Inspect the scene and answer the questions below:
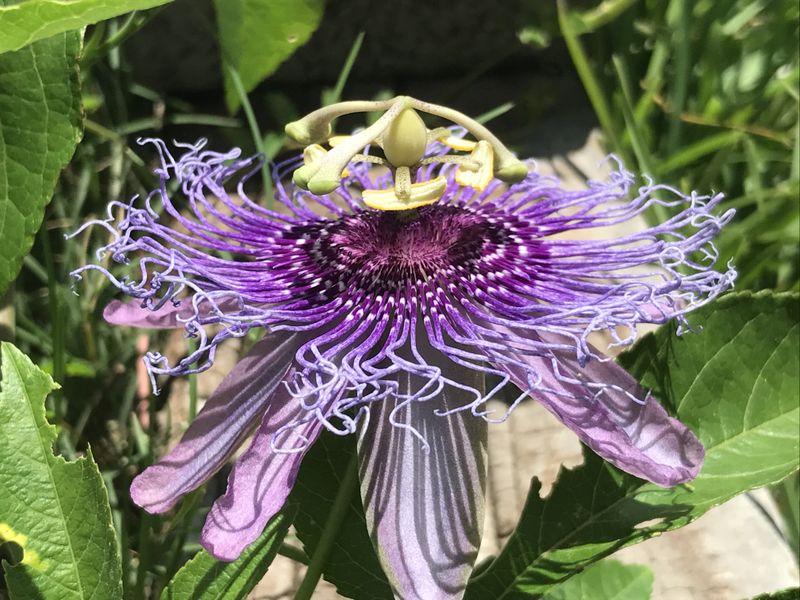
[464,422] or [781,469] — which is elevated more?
[464,422]

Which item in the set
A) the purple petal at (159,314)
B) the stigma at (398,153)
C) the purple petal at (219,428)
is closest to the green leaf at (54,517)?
the purple petal at (219,428)

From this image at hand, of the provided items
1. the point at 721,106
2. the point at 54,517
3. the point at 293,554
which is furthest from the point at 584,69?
the point at 54,517

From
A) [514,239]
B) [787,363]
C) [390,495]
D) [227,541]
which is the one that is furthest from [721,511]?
[227,541]

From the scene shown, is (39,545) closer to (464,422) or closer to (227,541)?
(227,541)

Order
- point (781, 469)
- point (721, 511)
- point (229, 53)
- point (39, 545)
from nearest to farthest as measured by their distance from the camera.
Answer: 1. point (39, 545)
2. point (781, 469)
3. point (229, 53)
4. point (721, 511)

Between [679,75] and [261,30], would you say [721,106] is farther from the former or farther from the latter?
[261,30]

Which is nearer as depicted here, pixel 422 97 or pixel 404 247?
pixel 404 247
